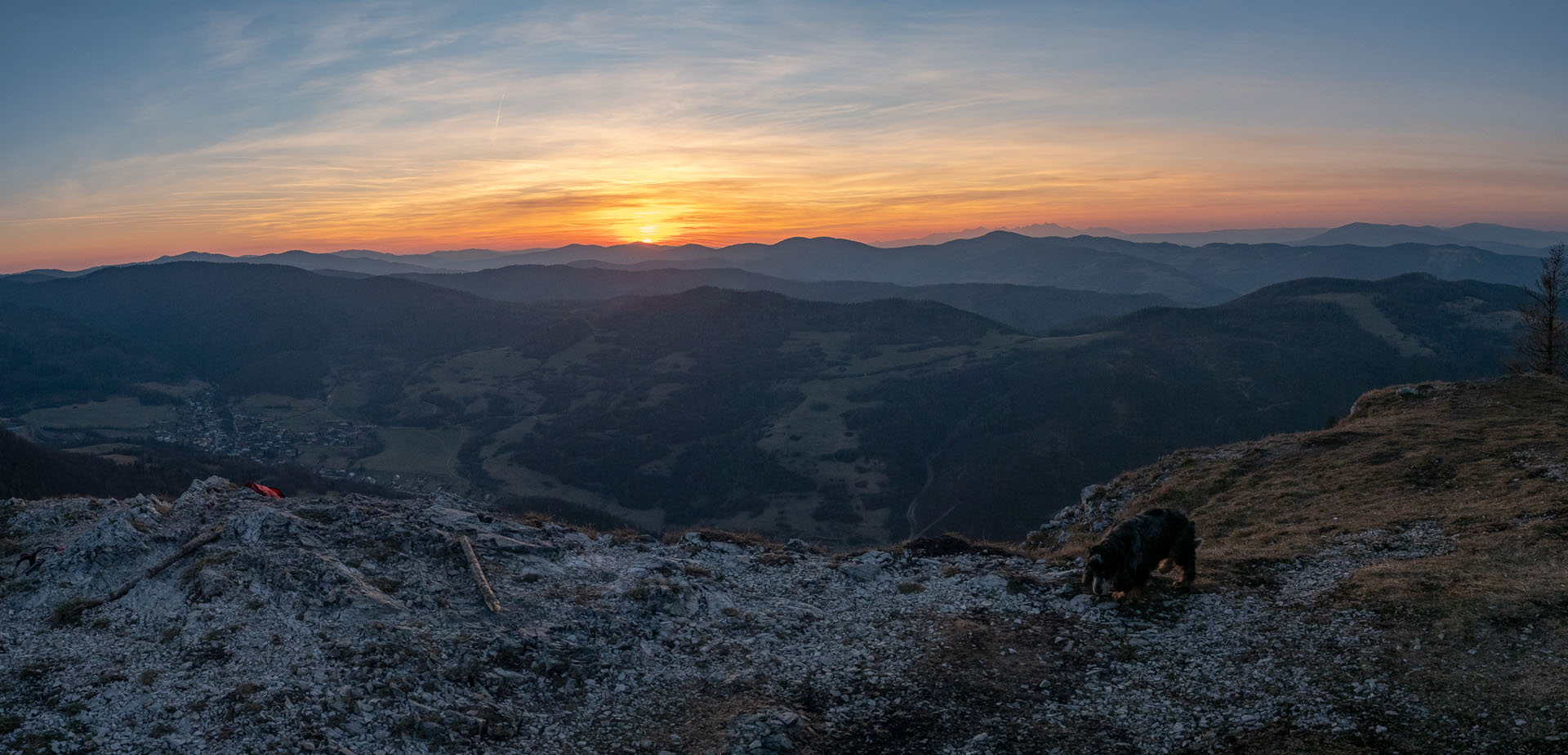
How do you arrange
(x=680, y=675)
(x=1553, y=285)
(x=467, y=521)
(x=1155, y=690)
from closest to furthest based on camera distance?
(x=1155, y=690) → (x=680, y=675) → (x=467, y=521) → (x=1553, y=285)

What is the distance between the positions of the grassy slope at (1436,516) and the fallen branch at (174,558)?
23.9m

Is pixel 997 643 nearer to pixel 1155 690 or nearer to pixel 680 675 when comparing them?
pixel 1155 690

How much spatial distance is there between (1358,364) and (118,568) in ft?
651

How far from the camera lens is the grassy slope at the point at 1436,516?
39.0ft

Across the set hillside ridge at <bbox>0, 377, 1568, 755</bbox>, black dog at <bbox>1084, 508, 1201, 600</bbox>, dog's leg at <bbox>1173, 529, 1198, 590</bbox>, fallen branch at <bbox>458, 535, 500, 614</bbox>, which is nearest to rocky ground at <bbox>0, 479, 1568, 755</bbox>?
hillside ridge at <bbox>0, 377, 1568, 755</bbox>

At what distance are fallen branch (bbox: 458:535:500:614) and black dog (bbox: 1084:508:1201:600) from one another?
1424cm

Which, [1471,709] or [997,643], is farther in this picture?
[997,643]

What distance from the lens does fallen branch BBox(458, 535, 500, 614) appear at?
17.1 meters

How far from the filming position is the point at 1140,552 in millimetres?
16578

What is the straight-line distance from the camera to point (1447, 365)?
151 metres

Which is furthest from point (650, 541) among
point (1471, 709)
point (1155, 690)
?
point (1471, 709)

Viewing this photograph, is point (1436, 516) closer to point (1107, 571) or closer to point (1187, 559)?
point (1187, 559)

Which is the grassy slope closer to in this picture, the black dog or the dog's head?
the black dog

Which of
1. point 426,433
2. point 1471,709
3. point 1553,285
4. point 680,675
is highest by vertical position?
point 1553,285
